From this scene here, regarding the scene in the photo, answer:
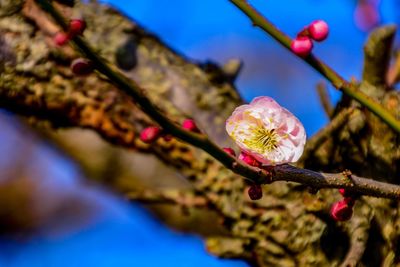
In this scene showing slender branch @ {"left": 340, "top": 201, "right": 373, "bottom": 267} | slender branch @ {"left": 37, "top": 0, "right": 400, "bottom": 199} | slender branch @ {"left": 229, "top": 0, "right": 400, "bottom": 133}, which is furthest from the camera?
slender branch @ {"left": 340, "top": 201, "right": 373, "bottom": 267}

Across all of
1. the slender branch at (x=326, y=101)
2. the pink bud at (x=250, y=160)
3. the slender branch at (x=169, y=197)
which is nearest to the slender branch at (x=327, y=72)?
the pink bud at (x=250, y=160)

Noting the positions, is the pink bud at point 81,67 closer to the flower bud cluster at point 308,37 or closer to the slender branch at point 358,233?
the flower bud cluster at point 308,37

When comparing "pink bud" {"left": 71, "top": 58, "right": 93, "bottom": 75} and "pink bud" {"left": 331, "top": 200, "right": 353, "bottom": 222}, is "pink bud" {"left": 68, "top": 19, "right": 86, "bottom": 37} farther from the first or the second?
"pink bud" {"left": 331, "top": 200, "right": 353, "bottom": 222}

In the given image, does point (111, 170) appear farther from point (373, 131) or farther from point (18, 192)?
point (18, 192)

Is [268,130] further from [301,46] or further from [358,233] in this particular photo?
[358,233]

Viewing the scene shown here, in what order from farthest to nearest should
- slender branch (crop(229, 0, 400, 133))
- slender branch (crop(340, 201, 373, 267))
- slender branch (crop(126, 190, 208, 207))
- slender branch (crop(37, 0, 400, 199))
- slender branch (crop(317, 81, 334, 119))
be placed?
1. slender branch (crop(126, 190, 208, 207))
2. slender branch (crop(317, 81, 334, 119))
3. slender branch (crop(340, 201, 373, 267))
4. slender branch (crop(229, 0, 400, 133))
5. slender branch (crop(37, 0, 400, 199))

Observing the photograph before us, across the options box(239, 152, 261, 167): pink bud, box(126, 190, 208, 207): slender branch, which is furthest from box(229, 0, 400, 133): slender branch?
box(126, 190, 208, 207): slender branch
